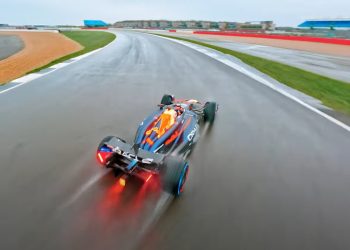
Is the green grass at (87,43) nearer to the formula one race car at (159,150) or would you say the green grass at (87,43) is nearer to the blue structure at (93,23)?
the formula one race car at (159,150)

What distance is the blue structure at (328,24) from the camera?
6431cm

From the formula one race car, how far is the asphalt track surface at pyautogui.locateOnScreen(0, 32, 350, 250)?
10.2 inches

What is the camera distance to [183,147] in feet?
15.0

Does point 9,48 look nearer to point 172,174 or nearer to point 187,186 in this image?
point 187,186

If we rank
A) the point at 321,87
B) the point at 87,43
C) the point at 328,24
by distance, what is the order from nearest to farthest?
the point at 321,87 → the point at 87,43 → the point at 328,24

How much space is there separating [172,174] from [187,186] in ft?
1.95

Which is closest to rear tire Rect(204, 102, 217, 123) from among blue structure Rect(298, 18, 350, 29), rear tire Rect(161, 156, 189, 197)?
rear tire Rect(161, 156, 189, 197)

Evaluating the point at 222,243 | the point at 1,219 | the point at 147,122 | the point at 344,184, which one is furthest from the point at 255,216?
the point at 1,219

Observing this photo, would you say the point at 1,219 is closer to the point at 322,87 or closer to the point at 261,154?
the point at 261,154

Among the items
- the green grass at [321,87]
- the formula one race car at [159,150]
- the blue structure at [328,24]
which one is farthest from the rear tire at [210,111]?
the blue structure at [328,24]

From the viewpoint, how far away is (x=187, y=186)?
3836mm

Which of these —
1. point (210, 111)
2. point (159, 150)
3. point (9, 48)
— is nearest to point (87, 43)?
point (9, 48)

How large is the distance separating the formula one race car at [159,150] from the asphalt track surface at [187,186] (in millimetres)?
259

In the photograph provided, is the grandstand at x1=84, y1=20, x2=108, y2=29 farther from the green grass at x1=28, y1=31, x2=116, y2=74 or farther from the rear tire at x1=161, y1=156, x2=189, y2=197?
the rear tire at x1=161, y1=156, x2=189, y2=197
